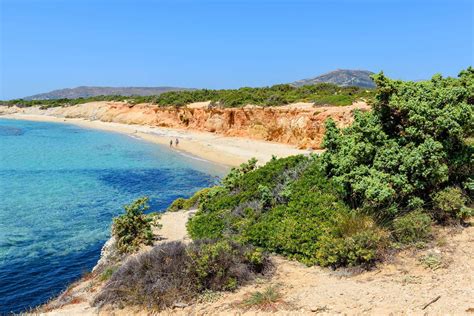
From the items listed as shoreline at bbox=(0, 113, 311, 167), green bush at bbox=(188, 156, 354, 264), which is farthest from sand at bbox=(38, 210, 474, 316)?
shoreline at bbox=(0, 113, 311, 167)

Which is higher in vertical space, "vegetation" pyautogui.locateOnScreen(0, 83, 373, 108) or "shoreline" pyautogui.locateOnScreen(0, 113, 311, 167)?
"vegetation" pyautogui.locateOnScreen(0, 83, 373, 108)

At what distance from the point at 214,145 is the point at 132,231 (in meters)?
30.1

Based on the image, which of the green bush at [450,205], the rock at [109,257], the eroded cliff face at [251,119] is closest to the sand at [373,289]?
the green bush at [450,205]

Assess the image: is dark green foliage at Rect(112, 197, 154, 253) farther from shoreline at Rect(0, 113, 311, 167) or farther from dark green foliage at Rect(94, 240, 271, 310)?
shoreline at Rect(0, 113, 311, 167)

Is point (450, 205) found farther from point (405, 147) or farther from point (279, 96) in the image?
point (279, 96)

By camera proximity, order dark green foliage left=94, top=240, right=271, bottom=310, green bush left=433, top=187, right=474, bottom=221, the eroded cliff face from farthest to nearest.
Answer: the eroded cliff face
green bush left=433, top=187, right=474, bottom=221
dark green foliage left=94, top=240, right=271, bottom=310

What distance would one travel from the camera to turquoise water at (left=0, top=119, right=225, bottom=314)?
1355cm

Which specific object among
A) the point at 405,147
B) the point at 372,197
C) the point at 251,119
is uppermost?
the point at 405,147

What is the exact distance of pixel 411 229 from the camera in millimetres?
8625

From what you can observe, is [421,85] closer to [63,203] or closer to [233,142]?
[63,203]

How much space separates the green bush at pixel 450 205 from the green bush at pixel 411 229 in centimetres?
70

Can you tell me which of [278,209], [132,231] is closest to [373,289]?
[278,209]

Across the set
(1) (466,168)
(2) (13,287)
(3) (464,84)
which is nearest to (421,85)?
(3) (464,84)

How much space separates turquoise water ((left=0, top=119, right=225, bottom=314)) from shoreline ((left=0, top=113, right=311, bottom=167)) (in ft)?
6.69
